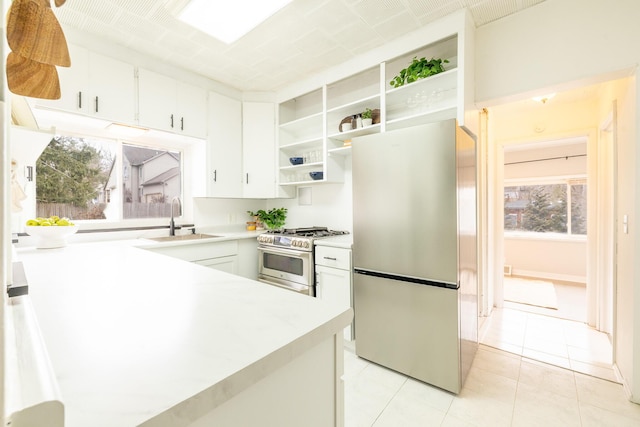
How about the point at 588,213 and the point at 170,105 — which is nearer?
the point at 170,105

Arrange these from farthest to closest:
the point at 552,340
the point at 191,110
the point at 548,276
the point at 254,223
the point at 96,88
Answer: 1. the point at 548,276
2. the point at 254,223
3. the point at 191,110
4. the point at 552,340
5. the point at 96,88

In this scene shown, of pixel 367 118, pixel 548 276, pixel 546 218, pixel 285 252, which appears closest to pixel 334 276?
pixel 285 252

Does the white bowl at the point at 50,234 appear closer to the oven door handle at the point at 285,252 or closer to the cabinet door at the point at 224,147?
the cabinet door at the point at 224,147

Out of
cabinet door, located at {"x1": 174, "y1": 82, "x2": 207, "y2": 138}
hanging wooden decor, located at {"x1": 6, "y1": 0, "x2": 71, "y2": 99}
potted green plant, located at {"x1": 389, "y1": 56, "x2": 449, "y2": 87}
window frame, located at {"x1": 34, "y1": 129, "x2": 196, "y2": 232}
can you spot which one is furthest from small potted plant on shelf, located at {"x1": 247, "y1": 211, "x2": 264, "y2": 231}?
hanging wooden decor, located at {"x1": 6, "y1": 0, "x2": 71, "y2": 99}

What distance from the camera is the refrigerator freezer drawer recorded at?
6.26 ft

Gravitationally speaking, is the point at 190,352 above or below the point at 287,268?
above

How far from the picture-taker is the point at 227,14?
204cm

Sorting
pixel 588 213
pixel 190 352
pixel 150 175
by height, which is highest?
pixel 150 175

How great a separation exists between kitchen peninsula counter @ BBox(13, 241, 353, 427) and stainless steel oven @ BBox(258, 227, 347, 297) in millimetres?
1628

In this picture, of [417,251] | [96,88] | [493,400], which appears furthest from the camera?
[96,88]

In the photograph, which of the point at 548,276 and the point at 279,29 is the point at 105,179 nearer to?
the point at 279,29

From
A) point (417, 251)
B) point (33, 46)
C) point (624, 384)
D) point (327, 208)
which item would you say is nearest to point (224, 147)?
point (327, 208)

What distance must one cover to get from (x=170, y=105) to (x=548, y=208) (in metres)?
5.77

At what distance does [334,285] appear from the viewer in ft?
8.43
